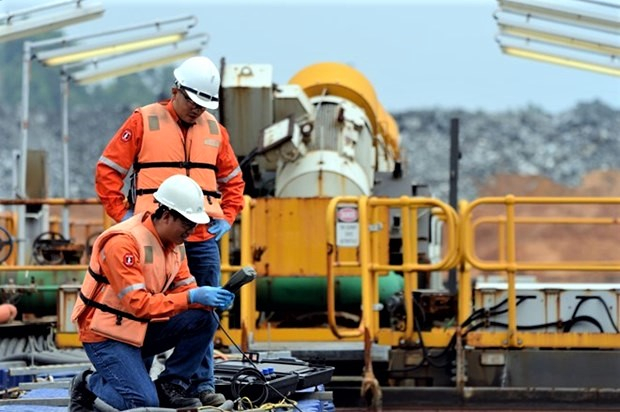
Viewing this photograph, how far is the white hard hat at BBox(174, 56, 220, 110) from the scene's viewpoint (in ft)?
27.4

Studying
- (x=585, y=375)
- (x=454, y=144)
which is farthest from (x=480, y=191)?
(x=585, y=375)

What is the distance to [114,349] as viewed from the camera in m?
7.47

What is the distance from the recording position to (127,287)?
24.0ft

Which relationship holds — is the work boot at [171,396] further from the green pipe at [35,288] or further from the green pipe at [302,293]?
the green pipe at [35,288]

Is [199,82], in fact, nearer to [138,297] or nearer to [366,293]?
[138,297]

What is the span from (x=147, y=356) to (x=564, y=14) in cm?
748

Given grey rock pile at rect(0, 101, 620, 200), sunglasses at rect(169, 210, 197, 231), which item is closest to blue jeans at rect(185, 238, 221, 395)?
sunglasses at rect(169, 210, 197, 231)

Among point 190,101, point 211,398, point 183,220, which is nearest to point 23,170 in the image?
point 190,101

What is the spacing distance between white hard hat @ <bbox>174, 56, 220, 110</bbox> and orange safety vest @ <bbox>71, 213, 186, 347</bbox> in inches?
41.9

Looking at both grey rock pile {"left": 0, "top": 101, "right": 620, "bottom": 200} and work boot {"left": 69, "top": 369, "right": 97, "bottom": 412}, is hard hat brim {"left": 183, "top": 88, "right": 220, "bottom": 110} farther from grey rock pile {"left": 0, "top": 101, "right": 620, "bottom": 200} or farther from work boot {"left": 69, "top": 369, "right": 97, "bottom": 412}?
grey rock pile {"left": 0, "top": 101, "right": 620, "bottom": 200}

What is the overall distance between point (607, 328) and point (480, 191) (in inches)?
1649

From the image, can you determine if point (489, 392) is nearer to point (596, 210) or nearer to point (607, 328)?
point (607, 328)

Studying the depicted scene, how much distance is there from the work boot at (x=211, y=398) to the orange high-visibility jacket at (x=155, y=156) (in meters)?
0.90

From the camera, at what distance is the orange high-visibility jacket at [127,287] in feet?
24.0
